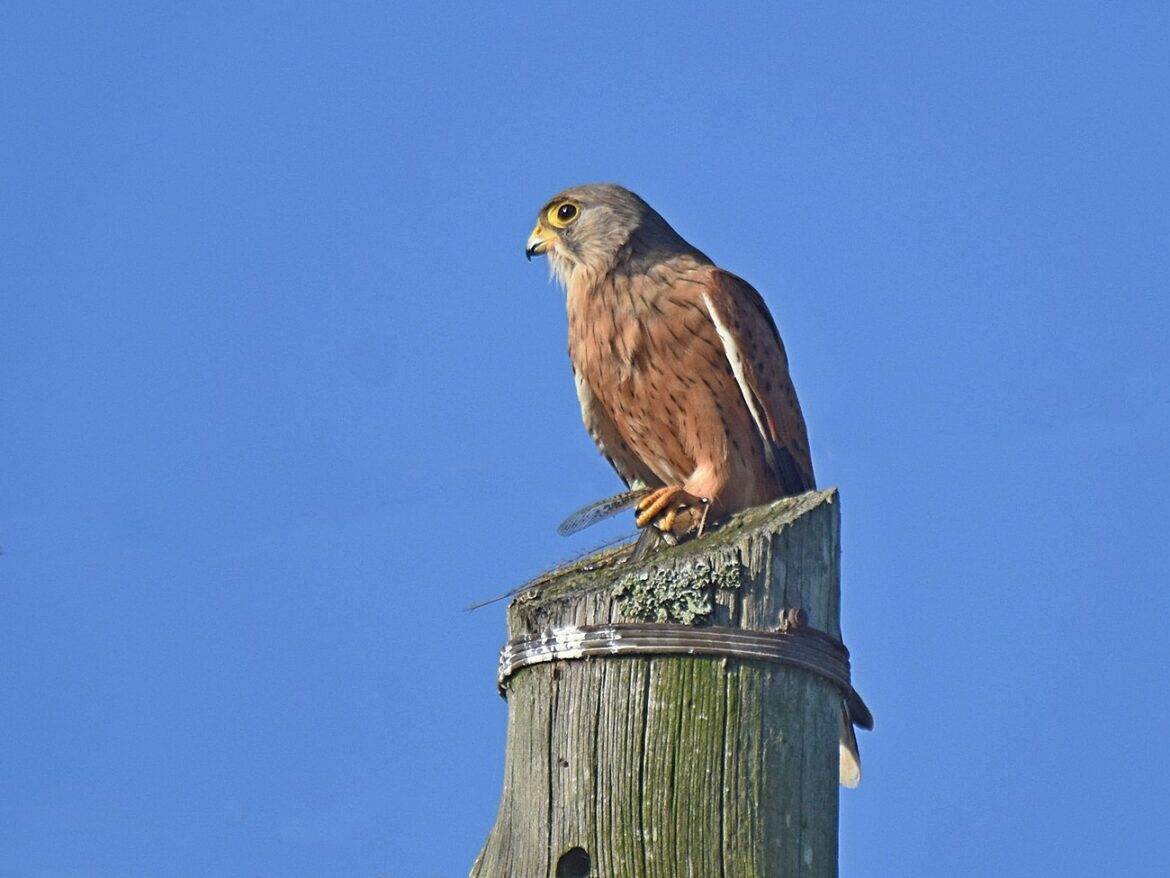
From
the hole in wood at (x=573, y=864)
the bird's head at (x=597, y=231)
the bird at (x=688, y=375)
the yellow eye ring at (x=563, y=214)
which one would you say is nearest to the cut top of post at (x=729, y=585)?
the hole in wood at (x=573, y=864)

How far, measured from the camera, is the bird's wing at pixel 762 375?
531cm

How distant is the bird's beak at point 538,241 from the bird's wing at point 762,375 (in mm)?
870

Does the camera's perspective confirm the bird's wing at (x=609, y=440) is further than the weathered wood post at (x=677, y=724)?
Yes

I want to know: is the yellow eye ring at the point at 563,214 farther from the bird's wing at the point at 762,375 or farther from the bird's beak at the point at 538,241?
the bird's wing at the point at 762,375

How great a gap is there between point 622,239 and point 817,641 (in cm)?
315

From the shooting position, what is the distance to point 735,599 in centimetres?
283

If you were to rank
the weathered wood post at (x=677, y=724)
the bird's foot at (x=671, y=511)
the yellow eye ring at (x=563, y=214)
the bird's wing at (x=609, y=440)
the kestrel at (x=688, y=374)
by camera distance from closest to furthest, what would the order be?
1. the weathered wood post at (x=677, y=724)
2. the bird's foot at (x=671, y=511)
3. the kestrel at (x=688, y=374)
4. the bird's wing at (x=609, y=440)
5. the yellow eye ring at (x=563, y=214)

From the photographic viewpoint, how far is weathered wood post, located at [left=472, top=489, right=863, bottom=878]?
261 centimetres

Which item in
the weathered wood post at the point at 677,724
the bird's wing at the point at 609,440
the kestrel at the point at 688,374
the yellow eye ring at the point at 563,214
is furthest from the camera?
the yellow eye ring at the point at 563,214

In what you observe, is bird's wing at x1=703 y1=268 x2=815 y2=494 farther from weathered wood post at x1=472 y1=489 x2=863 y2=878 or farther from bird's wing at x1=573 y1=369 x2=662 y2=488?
weathered wood post at x1=472 y1=489 x2=863 y2=878


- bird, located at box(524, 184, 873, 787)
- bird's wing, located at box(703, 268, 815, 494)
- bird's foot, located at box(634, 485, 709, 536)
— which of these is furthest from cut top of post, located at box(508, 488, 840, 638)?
bird's wing, located at box(703, 268, 815, 494)

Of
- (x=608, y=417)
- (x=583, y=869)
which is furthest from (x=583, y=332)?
(x=583, y=869)

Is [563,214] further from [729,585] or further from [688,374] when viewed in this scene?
[729,585]

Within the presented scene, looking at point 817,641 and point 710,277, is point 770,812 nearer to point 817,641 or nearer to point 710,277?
point 817,641
